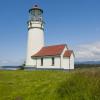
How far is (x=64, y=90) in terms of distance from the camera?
10367 millimetres

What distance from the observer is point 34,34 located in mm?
40469

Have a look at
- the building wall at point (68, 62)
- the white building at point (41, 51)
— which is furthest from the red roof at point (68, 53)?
the building wall at point (68, 62)

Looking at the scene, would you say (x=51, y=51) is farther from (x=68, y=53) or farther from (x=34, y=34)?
(x=34, y=34)

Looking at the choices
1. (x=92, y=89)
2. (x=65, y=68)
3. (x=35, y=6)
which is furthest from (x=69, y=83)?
(x=35, y=6)

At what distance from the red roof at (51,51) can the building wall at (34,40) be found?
101cm

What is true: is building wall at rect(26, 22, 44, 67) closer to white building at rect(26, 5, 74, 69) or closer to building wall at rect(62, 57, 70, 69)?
white building at rect(26, 5, 74, 69)

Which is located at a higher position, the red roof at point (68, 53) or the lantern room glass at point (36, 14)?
the lantern room glass at point (36, 14)

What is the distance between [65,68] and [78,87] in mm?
27330

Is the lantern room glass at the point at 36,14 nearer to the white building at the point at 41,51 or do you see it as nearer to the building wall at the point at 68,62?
the white building at the point at 41,51

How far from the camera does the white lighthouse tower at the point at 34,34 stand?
1585 inches

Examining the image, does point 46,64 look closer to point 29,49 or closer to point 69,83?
point 29,49

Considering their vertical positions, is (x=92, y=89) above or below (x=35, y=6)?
below

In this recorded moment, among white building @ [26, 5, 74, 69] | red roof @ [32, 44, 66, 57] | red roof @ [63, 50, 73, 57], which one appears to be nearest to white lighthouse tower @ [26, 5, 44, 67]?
white building @ [26, 5, 74, 69]

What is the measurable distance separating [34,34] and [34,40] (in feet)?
3.55
